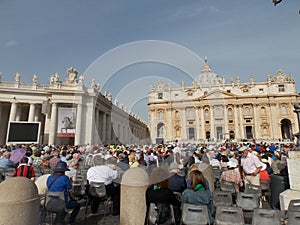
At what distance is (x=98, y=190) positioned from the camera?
199 inches

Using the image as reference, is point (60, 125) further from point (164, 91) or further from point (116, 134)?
Answer: point (164, 91)

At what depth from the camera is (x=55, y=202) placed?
12.5ft

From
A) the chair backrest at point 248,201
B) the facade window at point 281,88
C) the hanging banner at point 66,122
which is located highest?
the facade window at point 281,88

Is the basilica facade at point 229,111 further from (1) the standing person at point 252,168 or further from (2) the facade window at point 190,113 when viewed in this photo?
(1) the standing person at point 252,168

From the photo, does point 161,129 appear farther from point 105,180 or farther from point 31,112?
point 105,180

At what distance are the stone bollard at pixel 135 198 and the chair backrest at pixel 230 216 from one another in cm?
156

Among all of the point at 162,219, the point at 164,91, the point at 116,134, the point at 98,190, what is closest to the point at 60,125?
the point at 116,134

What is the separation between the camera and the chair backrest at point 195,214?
3213mm

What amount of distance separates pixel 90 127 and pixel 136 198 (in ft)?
91.4

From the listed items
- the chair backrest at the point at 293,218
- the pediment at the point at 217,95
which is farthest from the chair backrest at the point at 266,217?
the pediment at the point at 217,95

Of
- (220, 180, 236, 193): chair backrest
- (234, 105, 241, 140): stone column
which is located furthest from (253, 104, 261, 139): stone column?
(220, 180, 236, 193): chair backrest

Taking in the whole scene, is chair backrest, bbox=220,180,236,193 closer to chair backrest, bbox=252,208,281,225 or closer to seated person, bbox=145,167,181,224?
chair backrest, bbox=252,208,281,225

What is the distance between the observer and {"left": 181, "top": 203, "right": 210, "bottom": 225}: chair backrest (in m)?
3.21

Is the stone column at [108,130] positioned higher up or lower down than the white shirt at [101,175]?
higher up
